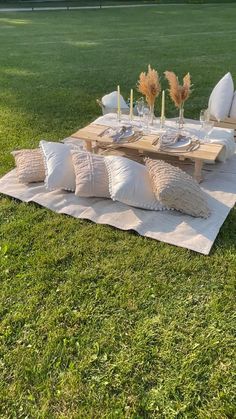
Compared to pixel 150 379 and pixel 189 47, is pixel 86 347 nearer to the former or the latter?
pixel 150 379

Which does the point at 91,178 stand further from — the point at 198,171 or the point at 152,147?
the point at 198,171

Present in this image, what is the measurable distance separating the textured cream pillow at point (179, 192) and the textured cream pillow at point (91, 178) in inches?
21.5

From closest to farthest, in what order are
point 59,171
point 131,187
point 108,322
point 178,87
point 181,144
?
1. point 108,322
2. point 131,187
3. point 59,171
4. point 181,144
5. point 178,87

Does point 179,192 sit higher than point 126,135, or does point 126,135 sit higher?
point 126,135

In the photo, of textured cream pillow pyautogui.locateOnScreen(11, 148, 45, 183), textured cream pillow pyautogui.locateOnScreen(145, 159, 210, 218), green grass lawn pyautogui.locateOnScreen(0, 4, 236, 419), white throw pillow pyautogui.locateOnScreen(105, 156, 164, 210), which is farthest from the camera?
textured cream pillow pyautogui.locateOnScreen(11, 148, 45, 183)

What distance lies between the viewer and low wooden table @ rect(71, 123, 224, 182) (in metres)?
4.40

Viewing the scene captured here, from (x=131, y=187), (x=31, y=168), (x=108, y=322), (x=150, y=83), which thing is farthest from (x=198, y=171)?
(x=108, y=322)

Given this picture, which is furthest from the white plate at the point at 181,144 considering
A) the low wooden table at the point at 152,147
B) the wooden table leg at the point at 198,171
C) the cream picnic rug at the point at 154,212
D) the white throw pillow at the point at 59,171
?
the white throw pillow at the point at 59,171

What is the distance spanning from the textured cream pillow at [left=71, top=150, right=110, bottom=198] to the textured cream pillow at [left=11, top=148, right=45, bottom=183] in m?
0.54

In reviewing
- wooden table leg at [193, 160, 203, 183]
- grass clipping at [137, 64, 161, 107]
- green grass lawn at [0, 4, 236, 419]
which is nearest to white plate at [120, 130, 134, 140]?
grass clipping at [137, 64, 161, 107]

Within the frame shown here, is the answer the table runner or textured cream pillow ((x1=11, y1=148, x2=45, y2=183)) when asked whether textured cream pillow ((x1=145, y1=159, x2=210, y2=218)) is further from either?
textured cream pillow ((x1=11, y1=148, x2=45, y2=183))

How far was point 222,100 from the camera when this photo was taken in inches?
230

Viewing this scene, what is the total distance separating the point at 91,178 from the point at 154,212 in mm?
752

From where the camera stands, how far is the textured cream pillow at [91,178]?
167 inches
